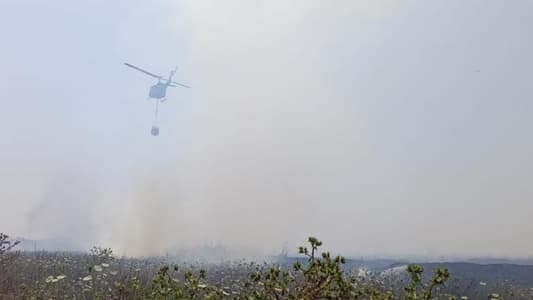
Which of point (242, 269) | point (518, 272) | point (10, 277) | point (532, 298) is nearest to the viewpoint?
point (10, 277)

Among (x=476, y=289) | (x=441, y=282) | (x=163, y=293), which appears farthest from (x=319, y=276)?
(x=476, y=289)

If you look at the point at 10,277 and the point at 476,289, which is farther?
the point at 476,289

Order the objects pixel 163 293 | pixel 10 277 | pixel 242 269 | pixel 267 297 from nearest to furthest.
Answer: pixel 267 297, pixel 163 293, pixel 10 277, pixel 242 269

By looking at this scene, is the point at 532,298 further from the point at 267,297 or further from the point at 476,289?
the point at 267,297

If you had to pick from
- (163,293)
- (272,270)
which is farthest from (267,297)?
(163,293)

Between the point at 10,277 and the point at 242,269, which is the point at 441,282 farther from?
the point at 242,269

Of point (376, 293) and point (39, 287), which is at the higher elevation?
point (376, 293)

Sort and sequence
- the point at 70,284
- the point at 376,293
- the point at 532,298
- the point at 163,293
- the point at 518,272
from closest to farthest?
the point at 376,293, the point at 163,293, the point at 70,284, the point at 532,298, the point at 518,272

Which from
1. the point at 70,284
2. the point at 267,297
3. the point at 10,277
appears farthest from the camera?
the point at 70,284

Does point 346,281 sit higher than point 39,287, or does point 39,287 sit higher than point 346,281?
point 346,281
